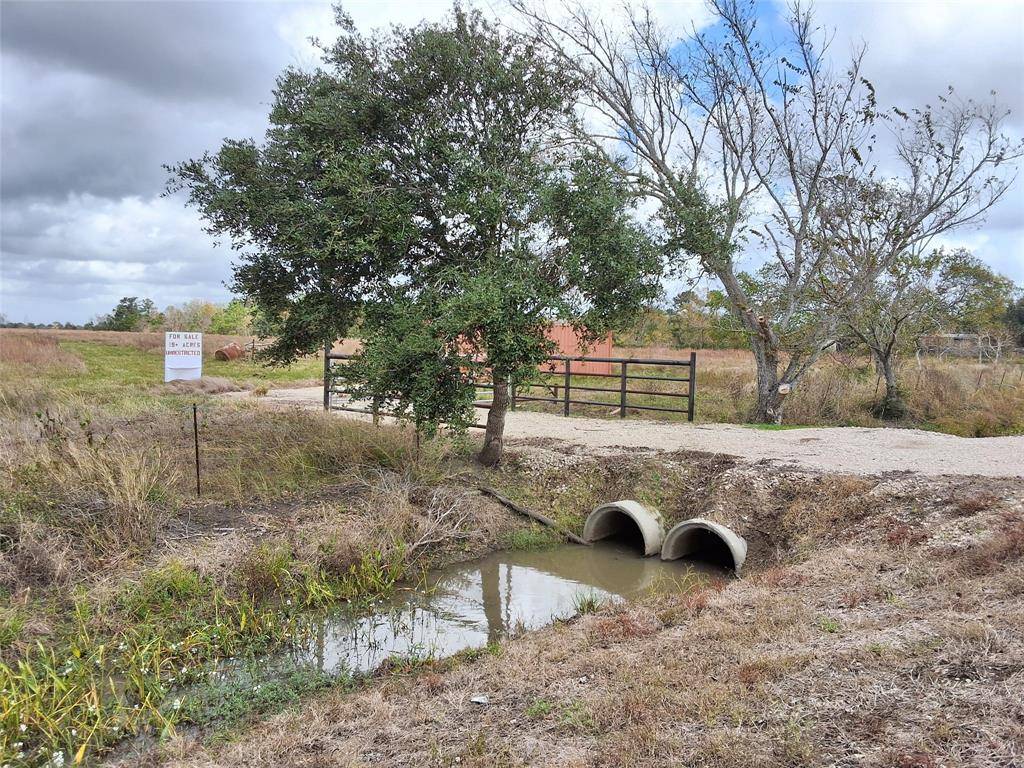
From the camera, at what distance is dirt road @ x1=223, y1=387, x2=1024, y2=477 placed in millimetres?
9383

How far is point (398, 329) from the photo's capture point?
7.92 metres

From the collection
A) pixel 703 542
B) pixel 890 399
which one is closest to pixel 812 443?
pixel 703 542

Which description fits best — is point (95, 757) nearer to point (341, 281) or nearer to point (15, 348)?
point (341, 281)

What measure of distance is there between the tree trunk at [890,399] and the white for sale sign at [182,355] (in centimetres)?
1626

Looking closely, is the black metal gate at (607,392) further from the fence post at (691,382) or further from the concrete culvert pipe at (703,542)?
the concrete culvert pipe at (703,542)

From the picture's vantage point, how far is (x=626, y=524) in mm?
9680

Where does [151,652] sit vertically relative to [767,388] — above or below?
below

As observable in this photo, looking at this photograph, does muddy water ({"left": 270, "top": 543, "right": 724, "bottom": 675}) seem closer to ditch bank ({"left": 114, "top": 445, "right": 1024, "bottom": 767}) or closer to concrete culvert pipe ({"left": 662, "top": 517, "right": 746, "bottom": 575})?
concrete culvert pipe ({"left": 662, "top": 517, "right": 746, "bottom": 575})

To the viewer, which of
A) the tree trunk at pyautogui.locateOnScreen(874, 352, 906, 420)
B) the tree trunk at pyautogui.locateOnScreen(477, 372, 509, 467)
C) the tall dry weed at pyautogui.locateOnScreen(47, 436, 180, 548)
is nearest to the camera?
the tall dry weed at pyautogui.locateOnScreen(47, 436, 180, 548)

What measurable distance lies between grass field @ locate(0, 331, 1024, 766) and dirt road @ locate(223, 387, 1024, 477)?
919 millimetres

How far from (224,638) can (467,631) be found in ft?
6.42

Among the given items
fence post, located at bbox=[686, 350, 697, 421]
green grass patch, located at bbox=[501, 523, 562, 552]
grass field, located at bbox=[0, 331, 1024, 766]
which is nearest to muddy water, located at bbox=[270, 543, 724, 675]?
green grass patch, located at bbox=[501, 523, 562, 552]

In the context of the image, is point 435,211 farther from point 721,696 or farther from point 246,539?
point 721,696

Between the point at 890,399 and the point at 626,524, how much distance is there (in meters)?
8.14
